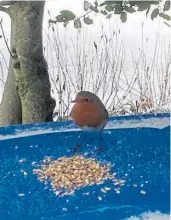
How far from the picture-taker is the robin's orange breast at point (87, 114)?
5.24 feet

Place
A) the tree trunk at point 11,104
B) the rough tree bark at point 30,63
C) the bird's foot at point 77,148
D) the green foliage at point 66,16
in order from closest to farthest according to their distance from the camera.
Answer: the bird's foot at point 77,148 < the green foliage at point 66,16 < the rough tree bark at point 30,63 < the tree trunk at point 11,104

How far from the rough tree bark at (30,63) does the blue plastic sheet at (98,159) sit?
1.93 ft

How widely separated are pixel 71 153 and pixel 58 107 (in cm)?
147

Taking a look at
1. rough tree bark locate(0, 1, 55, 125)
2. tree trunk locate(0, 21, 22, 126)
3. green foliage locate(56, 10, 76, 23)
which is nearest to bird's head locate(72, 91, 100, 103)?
green foliage locate(56, 10, 76, 23)

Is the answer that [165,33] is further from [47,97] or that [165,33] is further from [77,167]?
[77,167]

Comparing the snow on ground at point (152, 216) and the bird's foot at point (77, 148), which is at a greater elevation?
the bird's foot at point (77, 148)

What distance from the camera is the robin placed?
62.7 inches

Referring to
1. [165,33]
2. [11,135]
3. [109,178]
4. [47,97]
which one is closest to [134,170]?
[109,178]

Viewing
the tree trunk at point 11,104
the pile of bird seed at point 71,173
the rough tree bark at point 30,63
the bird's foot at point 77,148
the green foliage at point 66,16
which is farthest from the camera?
the tree trunk at point 11,104

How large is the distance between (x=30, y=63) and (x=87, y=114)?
0.92 meters

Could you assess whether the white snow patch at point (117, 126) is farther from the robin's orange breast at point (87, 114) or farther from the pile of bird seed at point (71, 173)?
the robin's orange breast at point (87, 114)

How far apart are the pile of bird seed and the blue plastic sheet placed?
0.08ft

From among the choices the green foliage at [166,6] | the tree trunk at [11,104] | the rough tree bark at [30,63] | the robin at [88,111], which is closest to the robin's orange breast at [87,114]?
the robin at [88,111]

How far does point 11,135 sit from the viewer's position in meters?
1.87
